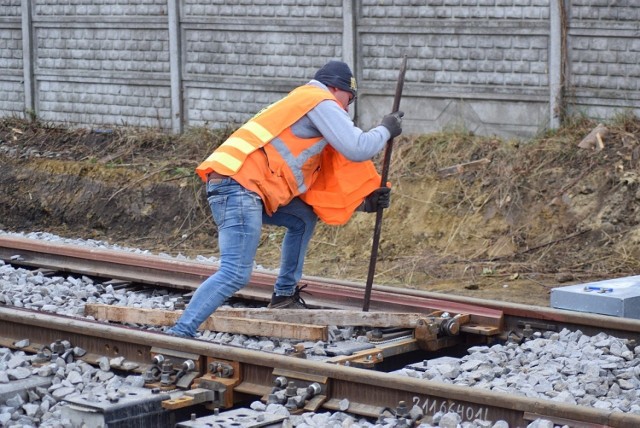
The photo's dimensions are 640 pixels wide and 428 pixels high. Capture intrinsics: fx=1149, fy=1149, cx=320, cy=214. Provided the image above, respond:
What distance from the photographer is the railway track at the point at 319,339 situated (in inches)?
215

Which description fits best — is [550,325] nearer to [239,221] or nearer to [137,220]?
[239,221]

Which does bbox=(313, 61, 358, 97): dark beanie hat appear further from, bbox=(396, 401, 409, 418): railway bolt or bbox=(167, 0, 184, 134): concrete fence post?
bbox=(167, 0, 184, 134): concrete fence post

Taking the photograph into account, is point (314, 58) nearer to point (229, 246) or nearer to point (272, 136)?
point (272, 136)

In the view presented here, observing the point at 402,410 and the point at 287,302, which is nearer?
the point at 402,410

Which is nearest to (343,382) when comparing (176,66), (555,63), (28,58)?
(555,63)

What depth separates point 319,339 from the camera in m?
6.91

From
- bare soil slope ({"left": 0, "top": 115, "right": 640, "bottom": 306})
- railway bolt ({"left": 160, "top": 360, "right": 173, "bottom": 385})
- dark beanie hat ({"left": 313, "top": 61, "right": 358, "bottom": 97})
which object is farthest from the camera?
bare soil slope ({"left": 0, "top": 115, "right": 640, "bottom": 306})

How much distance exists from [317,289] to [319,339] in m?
1.19

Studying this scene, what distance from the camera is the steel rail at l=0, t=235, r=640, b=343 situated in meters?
6.98

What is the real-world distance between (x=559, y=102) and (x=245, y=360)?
6.31 metres

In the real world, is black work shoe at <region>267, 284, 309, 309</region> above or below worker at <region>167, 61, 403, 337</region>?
below

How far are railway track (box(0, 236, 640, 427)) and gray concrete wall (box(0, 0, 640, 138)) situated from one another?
425cm

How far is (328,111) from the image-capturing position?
6.60m

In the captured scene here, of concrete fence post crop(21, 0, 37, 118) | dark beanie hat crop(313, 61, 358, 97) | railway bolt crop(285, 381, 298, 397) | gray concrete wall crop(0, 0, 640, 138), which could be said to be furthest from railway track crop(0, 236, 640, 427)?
concrete fence post crop(21, 0, 37, 118)
